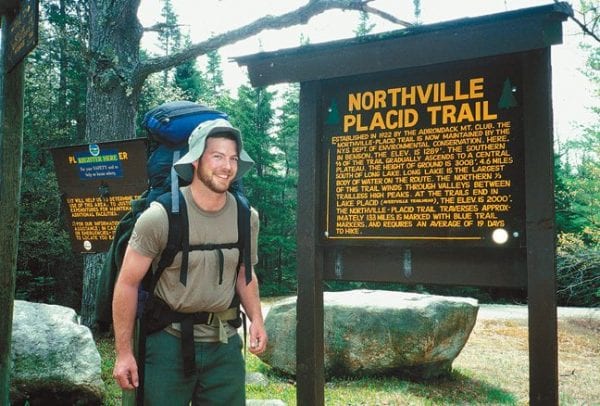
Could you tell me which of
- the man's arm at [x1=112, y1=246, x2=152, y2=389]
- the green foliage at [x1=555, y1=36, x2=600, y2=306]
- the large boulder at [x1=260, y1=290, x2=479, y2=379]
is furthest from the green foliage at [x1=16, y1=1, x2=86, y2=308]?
the green foliage at [x1=555, y1=36, x2=600, y2=306]

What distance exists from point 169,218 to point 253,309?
30.8 inches

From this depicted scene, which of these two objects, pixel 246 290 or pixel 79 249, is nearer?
pixel 246 290

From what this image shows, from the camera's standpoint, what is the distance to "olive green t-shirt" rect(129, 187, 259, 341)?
8.37 ft

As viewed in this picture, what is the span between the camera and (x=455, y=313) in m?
7.71

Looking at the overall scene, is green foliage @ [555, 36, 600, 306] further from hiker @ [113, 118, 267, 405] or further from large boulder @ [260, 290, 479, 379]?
hiker @ [113, 118, 267, 405]

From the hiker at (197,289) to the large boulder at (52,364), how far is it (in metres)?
3.33

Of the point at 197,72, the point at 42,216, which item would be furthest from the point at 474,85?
the point at 197,72

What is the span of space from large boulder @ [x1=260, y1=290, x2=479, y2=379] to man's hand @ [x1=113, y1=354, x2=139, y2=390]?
5510 mm

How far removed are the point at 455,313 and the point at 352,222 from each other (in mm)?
4459

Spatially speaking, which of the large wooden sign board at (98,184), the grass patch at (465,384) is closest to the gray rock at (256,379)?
the grass patch at (465,384)

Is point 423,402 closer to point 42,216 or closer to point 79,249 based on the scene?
point 79,249

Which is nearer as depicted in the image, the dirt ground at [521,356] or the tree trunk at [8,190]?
the tree trunk at [8,190]

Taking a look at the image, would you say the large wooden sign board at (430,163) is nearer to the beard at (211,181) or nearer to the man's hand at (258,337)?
the man's hand at (258,337)

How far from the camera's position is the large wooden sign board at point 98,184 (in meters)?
5.08
